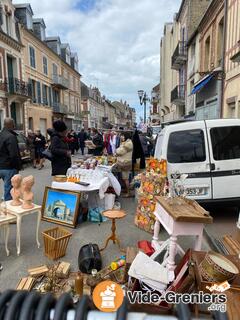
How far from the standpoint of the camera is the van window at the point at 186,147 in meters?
4.91

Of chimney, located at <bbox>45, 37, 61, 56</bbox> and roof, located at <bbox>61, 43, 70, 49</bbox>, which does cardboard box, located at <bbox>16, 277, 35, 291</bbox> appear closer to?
chimney, located at <bbox>45, 37, 61, 56</bbox>

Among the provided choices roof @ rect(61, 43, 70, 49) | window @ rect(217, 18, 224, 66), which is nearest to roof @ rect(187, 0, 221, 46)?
window @ rect(217, 18, 224, 66)

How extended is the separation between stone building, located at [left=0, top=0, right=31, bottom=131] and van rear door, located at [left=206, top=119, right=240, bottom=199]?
52.0 ft

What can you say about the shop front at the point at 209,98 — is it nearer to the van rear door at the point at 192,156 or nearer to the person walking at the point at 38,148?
the van rear door at the point at 192,156

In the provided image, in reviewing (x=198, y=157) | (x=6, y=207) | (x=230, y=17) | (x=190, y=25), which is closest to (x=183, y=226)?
(x=198, y=157)

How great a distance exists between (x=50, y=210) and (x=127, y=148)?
2.93 m

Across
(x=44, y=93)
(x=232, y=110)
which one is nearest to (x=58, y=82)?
(x=44, y=93)

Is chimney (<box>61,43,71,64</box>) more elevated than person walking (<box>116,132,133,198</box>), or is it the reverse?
chimney (<box>61,43,71,64</box>)

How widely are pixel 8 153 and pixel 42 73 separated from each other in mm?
21749

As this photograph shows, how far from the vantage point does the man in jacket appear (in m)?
4.79

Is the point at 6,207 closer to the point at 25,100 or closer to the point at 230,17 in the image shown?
the point at 230,17

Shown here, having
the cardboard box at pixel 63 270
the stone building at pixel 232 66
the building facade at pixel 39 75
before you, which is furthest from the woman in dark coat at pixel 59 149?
the building facade at pixel 39 75

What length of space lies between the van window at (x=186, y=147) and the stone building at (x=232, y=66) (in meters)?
4.69

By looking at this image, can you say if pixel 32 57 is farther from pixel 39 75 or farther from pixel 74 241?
pixel 74 241
